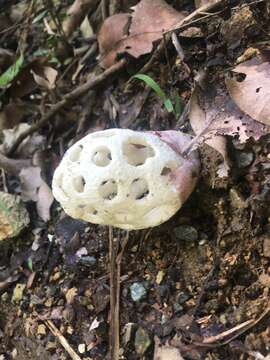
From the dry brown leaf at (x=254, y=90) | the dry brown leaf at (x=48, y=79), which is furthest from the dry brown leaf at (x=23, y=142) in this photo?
the dry brown leaf at (x=254, y=90)

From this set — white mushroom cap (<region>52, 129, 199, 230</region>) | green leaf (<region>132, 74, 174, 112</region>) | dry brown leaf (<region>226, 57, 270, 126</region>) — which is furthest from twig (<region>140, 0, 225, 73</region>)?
white mushroom cap (<region>52, 129, 199, 230</region>)

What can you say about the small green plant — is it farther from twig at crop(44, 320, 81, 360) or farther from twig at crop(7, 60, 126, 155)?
twig at crop(44, 320, 81, 360)

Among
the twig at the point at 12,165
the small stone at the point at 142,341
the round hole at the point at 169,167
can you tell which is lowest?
the small stone at the point at 142,341

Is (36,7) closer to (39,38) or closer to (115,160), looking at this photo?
(39,38)

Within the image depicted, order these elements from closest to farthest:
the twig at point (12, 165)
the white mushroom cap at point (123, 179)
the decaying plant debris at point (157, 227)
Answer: the white mushroom cap at point (123, 179)
the decaying plant debris at point (157, 227)
the twig at point (12, 165)

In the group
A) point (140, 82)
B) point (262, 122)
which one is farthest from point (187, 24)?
point (262, 122)

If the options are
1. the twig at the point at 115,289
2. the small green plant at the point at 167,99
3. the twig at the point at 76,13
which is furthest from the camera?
the twig at the point at 76,13

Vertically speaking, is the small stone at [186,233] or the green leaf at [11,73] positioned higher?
the green leaf at [11,73]

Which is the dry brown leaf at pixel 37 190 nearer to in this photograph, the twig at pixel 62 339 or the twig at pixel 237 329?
the twig at pixel 62 339
